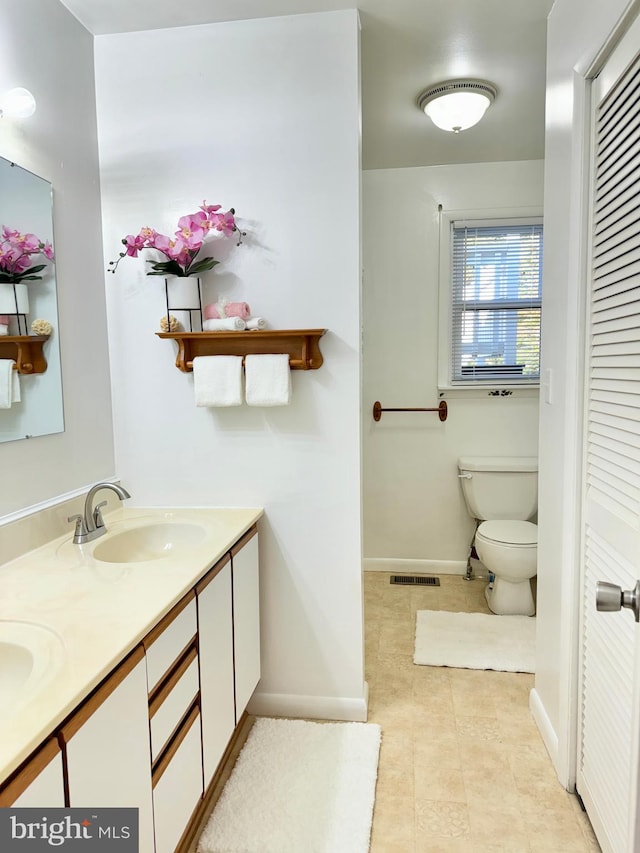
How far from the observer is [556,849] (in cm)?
158

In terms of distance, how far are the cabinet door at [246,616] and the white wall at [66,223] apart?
0.63m

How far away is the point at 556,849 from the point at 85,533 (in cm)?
165

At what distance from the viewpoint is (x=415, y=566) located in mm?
3635

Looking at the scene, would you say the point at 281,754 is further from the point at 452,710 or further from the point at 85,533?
the point at 85,533

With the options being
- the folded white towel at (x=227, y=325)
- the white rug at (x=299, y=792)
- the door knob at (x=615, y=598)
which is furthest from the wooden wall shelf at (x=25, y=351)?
the door knob at (x=615, y=598)

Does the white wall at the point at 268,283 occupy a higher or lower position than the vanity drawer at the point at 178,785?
higher

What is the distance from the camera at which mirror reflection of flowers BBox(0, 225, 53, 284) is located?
5.34ft

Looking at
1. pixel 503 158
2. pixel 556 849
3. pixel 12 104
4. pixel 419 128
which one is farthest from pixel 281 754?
pixel 503 158

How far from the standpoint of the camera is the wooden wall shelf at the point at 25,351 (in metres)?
1.65

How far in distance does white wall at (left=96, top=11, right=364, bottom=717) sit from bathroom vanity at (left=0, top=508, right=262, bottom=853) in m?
0.21

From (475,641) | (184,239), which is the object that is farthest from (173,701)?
(475,641)

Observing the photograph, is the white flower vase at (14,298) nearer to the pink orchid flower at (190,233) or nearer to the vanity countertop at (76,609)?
the pink orchid flower at (190,233)

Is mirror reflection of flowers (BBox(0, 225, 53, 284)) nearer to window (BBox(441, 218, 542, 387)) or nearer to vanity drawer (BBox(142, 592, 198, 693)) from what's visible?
vanity drawer (BBox(142, 592, 198, 693))

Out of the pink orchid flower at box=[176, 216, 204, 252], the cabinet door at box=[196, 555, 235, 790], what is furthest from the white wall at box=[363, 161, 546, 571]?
the cabinet door at box=[196, 555, 235, 790]
